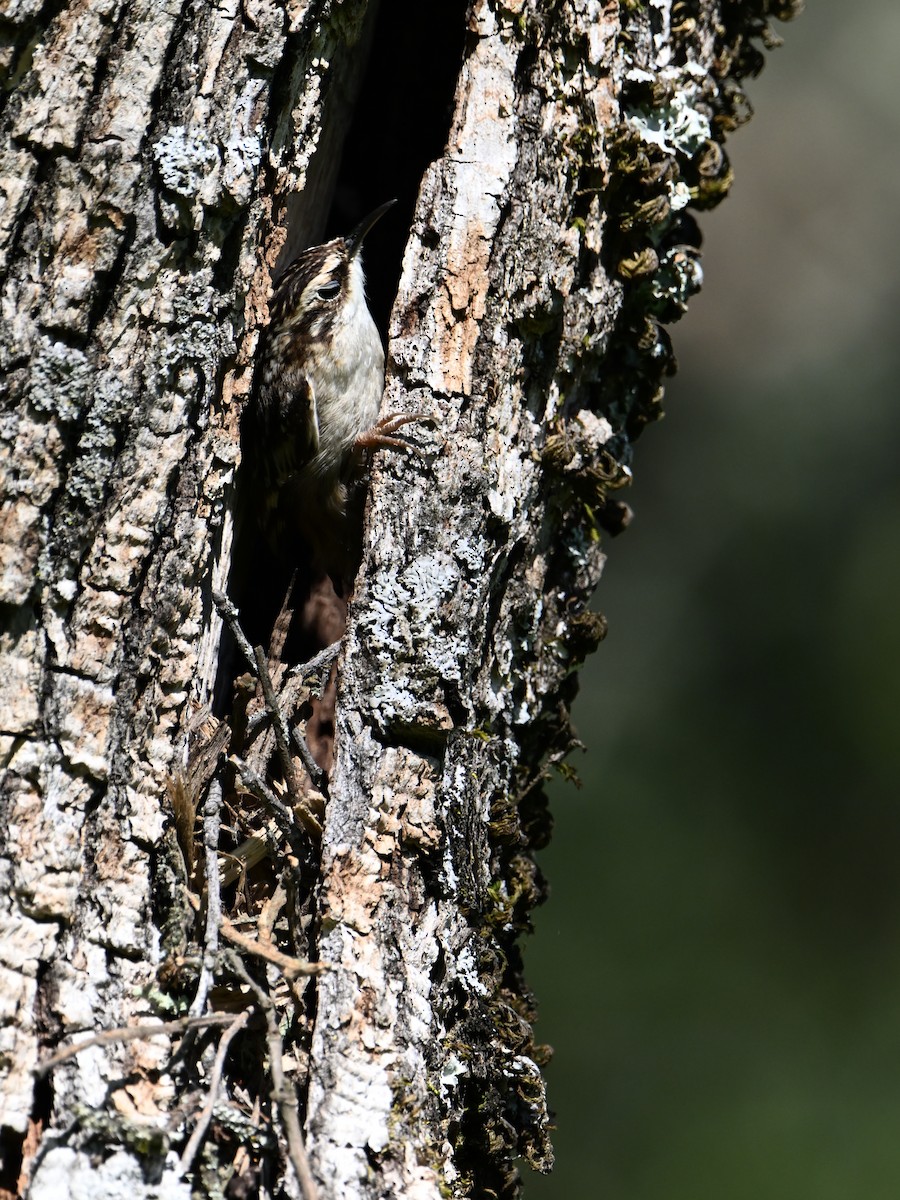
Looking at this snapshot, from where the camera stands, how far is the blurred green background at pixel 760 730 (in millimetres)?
4707

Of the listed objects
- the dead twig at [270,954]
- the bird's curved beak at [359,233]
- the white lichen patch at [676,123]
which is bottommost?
the dead twig at [270,954]

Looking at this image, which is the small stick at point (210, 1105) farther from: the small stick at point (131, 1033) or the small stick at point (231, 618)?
the small stick at point (231, 618)

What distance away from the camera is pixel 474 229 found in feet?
7.01

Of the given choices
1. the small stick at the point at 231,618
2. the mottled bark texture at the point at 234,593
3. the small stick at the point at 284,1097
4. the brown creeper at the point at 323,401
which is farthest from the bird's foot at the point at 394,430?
the small stick at the point at 284,1097

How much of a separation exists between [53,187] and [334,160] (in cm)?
105

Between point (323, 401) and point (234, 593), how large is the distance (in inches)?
24.1

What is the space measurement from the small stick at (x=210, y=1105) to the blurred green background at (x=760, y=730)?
10.5 ft

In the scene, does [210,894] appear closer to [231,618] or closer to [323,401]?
[231,618]

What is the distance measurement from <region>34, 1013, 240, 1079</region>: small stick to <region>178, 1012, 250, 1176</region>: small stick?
0.03 m

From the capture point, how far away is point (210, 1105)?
1.64 m

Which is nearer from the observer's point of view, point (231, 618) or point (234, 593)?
point (231, 618)

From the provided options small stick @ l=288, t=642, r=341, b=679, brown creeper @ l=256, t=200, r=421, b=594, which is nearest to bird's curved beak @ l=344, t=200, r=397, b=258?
brown creeper @ l=256, t=200, r=421, b=594

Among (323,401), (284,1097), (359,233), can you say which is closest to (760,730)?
(323,401)

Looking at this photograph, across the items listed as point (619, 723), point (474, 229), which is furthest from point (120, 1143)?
point (619, 723)
